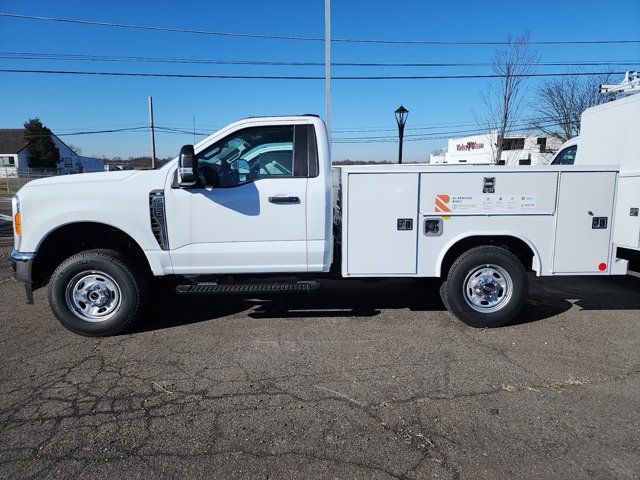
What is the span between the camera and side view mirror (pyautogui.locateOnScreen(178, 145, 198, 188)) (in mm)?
4328

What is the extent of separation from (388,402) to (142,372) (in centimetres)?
211

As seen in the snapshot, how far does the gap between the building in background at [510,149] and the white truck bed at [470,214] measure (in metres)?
16.1

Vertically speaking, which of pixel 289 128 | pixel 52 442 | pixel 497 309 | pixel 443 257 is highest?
pixel 289 128

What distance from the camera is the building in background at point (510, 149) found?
2858 centimetres

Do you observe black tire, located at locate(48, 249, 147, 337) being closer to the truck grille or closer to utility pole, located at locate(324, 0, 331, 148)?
the truck grille

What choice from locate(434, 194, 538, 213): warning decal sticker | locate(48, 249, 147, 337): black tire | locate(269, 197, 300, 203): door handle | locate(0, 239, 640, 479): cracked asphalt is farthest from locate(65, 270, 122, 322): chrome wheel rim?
locate(434, 194, 538, 213): warning decal sticker

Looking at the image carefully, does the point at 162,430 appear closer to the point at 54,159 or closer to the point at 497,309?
the point at 497,309

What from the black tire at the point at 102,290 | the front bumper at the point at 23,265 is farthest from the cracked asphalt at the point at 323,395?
the front bumper at the point at 23,265

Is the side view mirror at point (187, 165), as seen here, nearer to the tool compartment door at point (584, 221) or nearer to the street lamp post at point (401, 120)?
the tool compartment door at point (584, 221)

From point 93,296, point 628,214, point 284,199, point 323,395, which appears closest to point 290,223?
Result: point 284,199

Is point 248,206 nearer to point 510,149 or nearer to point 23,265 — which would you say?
point 23,265

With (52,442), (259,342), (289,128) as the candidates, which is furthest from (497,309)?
(52,442)

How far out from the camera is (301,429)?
124 inches

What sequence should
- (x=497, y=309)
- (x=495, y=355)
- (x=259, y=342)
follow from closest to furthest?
(x=495, y=355), (x=259, y=342), (x=497, y=309)
